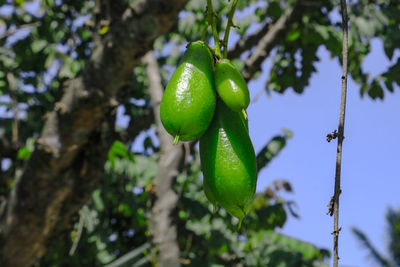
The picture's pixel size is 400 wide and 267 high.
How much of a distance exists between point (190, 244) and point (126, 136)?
5.98ft

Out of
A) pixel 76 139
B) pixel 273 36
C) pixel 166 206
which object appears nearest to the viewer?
pixel 76 139

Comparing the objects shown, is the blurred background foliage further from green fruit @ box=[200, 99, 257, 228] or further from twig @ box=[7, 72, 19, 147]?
green fruit @ box=[200, 99, 257, 228]

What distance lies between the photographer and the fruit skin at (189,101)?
33.4 inches

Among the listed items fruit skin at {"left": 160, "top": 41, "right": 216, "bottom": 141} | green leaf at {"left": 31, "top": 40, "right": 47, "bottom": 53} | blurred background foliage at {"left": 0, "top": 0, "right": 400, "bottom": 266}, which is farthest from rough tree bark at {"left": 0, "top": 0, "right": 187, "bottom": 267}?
fruit skin at {"left": 160, "top": 41, "right": 216, "bottom": 141}

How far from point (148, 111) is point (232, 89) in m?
3.21

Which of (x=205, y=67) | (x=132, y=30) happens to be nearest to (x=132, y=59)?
(x=132, y=30)

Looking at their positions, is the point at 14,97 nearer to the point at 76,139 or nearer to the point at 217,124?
the point at 76,139

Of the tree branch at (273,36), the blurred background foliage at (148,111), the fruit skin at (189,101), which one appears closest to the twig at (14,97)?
the blurred background foliage at (148,111)

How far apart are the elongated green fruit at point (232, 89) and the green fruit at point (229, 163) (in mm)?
45

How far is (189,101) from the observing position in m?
0.85

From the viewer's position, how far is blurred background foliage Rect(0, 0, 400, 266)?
317 cm

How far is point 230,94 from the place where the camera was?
86 cm

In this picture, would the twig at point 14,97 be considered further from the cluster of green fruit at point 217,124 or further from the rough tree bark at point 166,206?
the cluster of green fruit at point 217,124

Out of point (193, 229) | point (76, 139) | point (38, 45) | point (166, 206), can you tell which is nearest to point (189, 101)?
point (76, 139)
